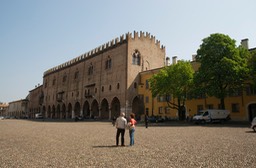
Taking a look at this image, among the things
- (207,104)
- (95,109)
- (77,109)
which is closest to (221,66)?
(207,104)

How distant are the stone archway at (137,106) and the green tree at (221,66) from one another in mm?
17538

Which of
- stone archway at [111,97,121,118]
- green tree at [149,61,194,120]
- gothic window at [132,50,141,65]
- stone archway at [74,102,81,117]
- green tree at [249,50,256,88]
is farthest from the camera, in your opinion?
stone archway at [74,102,81,117]

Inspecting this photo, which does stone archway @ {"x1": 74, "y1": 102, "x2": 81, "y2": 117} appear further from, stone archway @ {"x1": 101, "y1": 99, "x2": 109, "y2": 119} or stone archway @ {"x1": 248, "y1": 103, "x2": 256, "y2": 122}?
stone archway @ {"x1": 248, "y1": 103, "x2": 256, "y2": 122}

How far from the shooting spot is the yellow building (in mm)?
31578

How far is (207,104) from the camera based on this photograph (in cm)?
3594

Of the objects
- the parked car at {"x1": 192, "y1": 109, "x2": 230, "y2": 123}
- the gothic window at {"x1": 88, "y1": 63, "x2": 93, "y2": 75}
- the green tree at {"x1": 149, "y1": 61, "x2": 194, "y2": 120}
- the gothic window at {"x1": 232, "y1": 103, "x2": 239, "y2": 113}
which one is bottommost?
the parked car at {"x1": 192, "y1": 109, "x2": 230, "y2": 123}

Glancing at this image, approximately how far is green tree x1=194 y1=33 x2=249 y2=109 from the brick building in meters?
18.3

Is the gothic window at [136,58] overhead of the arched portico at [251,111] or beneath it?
overhead

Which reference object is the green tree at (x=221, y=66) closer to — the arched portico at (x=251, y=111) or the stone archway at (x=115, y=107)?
the arched portico at (x=251, y=111)

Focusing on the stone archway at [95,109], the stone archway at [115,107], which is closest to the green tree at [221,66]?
the stone archway at [115,107]

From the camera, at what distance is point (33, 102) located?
102375 millimetres

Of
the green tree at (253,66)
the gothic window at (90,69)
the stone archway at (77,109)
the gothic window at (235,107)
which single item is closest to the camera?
the green tree at (253,66)

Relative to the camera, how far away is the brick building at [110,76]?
154 ft

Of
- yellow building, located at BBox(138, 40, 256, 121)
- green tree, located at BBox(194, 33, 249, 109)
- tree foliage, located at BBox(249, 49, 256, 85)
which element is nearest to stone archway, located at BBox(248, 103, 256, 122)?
yellow building, located at BBox(138, 40, 256, 121)
